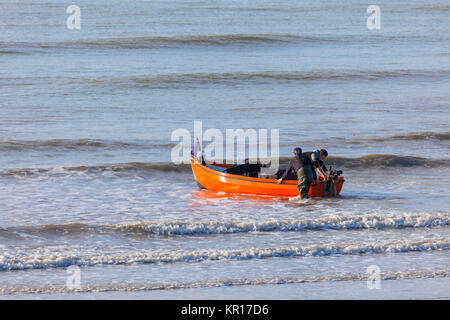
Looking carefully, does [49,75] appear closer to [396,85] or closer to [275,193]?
[396,85]

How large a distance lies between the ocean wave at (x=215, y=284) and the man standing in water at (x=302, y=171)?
5.33 metres

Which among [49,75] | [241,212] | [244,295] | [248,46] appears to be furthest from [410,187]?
[248,46]

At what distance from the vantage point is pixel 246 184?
17.3 metres

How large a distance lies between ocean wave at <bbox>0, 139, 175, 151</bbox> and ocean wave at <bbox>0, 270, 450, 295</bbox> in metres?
13.6

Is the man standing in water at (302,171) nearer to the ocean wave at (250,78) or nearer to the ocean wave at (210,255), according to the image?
the ocean wave at (210,255)

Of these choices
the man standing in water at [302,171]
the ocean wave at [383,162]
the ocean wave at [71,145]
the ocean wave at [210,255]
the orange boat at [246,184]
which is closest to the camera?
the ocean wave at [210,255]

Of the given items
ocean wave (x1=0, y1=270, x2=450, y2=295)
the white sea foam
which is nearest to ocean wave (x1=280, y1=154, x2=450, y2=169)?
the white sea foam

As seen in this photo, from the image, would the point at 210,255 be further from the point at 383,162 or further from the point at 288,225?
the point at 383,162

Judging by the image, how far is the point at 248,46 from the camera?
2072 inches

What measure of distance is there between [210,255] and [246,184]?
17.0ft

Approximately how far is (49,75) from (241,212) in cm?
2568

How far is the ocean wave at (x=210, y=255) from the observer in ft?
38.9

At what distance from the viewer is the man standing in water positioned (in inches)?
636

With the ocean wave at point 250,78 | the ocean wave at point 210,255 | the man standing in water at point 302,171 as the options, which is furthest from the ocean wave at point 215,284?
the ocean wave at point 250,78
